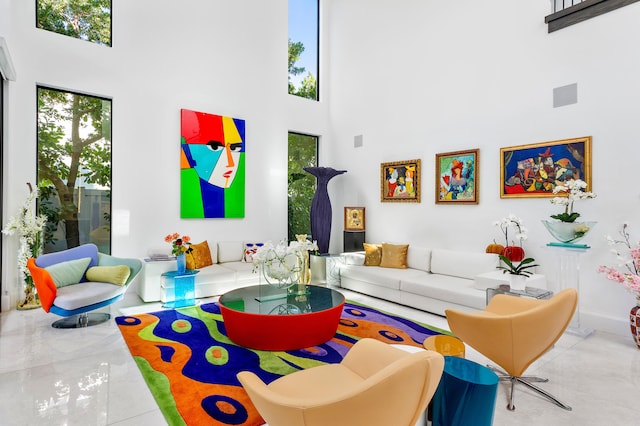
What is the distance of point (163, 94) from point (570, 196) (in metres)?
5.92

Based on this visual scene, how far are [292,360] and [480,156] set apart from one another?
3.92 metres

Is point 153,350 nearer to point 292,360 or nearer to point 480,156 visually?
point 292,360

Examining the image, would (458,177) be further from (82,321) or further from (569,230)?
(82,321)

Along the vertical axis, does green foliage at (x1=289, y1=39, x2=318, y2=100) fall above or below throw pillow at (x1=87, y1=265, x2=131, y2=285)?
above

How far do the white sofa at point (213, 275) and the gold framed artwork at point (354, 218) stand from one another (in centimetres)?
203

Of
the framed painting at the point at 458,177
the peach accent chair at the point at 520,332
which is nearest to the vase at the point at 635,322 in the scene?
the peach accent chair at the point at 520,332

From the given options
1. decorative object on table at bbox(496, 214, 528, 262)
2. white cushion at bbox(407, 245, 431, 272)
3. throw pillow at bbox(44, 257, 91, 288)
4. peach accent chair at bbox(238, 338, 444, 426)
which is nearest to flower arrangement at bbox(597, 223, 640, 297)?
decorative object on table at bbox(496, 214, 528, 262)

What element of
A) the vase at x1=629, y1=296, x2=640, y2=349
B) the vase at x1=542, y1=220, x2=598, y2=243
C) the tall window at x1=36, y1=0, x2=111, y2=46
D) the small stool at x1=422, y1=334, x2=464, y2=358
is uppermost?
the tall window at x1=36, y1=0, x2=111, y2=46

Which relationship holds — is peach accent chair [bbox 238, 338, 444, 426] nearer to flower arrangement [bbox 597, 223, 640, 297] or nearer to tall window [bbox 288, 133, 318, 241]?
flower arrangement [bbox 597, 223, 640, 297]

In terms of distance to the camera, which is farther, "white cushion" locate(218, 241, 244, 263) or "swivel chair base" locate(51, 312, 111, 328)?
"white cushion" locate(218, 241, 244, 263)

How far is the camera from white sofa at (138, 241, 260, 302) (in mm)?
5004

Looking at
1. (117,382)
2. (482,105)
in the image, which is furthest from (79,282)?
(482,105)

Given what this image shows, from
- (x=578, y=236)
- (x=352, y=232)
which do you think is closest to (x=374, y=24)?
(x=352, y=232)

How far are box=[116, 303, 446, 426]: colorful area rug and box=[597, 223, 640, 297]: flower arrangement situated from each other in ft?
6.09
